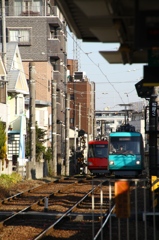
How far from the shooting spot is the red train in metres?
56.9

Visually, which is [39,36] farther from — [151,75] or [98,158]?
[151,75]

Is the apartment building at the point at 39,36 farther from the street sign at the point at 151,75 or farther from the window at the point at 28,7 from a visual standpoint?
the street sign at the point at 151,75

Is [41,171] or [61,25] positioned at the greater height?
[61,25]

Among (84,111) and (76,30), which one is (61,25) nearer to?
(84,111)

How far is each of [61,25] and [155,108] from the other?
62.4 m

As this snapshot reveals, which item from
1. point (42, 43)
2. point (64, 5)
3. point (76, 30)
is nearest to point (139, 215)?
point (76, 30)

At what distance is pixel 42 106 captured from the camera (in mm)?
72625

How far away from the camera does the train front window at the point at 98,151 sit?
57.5 m

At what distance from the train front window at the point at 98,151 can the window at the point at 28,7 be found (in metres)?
26.8

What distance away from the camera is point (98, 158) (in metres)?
57.3

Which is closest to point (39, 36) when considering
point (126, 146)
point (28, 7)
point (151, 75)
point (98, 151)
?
point (28, 7)

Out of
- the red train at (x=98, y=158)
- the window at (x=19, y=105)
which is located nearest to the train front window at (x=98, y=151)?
the red train at (x=98, y=158)

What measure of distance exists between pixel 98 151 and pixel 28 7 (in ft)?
93.4

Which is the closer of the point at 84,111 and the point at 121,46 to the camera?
the point at 121,46
